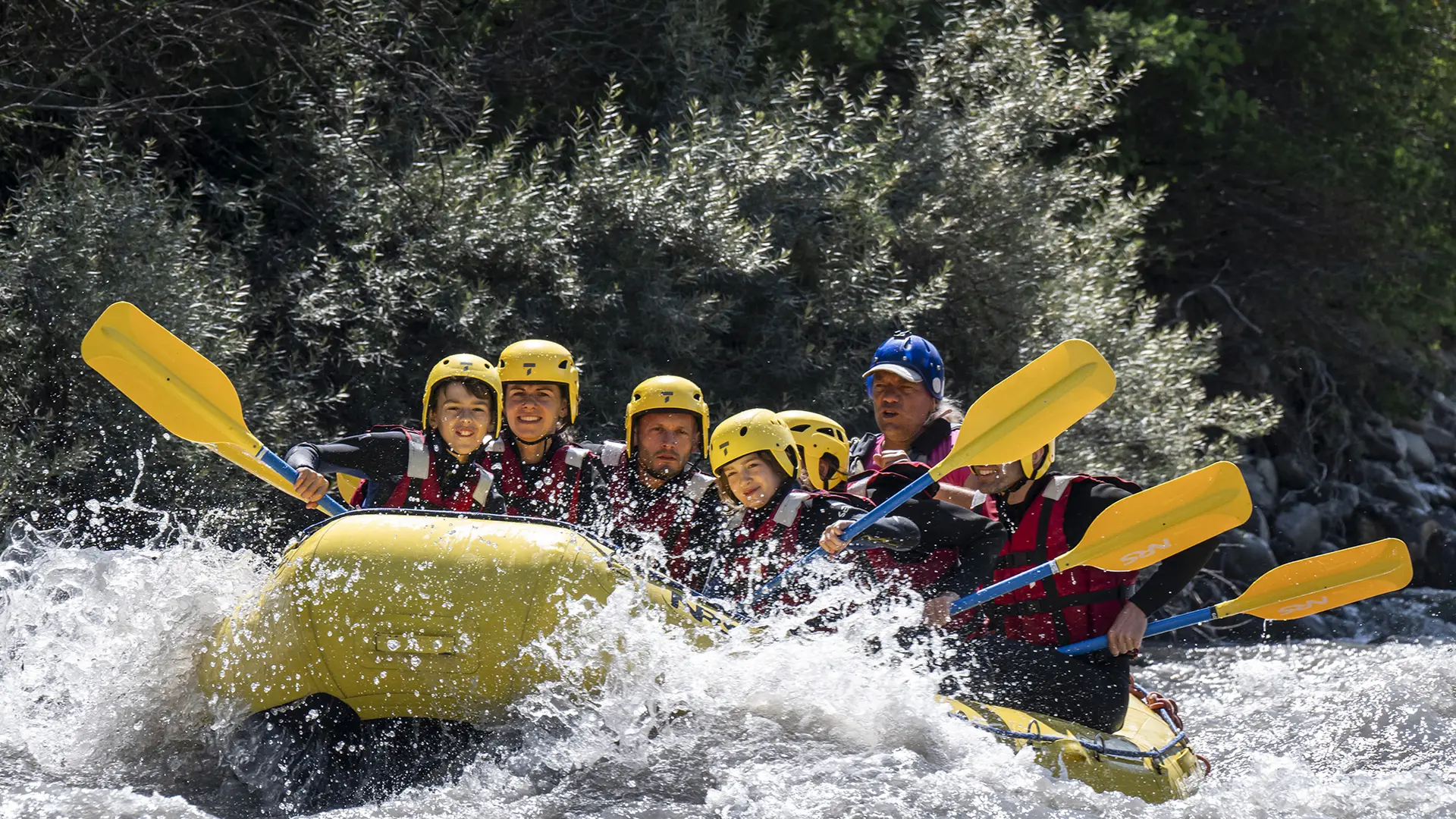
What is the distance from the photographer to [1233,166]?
12.4m

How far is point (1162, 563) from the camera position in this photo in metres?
5.20

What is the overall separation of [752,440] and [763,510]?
242mm

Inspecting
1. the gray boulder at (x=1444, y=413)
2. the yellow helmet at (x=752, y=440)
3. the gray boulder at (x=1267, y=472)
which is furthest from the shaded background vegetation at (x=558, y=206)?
the gray boulder at (x=1444, y=413)

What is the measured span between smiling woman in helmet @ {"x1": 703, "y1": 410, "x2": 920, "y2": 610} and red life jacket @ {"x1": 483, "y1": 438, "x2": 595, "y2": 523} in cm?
60

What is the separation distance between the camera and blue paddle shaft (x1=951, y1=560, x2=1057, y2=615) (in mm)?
4844

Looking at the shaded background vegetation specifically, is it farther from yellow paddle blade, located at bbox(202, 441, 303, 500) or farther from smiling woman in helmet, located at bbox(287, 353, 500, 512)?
smiling woman in helmet, located at bbox(287, 353, 500, 512)

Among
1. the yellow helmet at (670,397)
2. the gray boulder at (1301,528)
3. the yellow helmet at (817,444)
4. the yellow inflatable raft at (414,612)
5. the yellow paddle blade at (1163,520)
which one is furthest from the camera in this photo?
the gray boulder at (1301,528)

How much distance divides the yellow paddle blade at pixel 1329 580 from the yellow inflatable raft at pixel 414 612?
271 centimetres

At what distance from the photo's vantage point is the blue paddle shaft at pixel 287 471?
190 inches

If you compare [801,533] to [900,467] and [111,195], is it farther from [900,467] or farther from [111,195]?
[111,195]

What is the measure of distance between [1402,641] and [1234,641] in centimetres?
102

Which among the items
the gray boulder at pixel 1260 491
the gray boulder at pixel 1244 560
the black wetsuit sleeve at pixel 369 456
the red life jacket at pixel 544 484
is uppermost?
the black wetsuit sleeve at pixel 369 456

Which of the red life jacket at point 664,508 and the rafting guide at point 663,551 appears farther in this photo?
the red life jacket at point 664,508

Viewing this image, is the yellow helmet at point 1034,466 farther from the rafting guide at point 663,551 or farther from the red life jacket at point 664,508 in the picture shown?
the red life jacket at point 664,508
